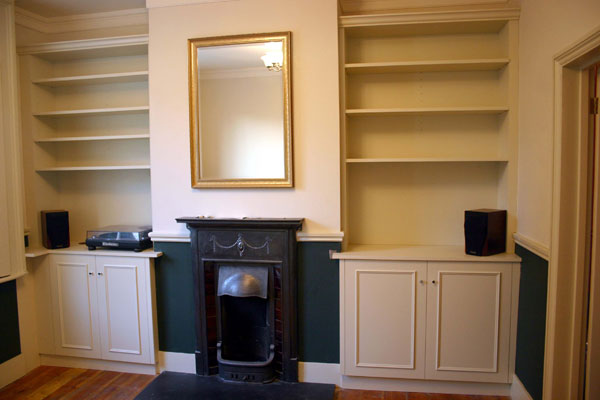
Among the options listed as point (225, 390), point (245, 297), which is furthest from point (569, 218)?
point (225, 390)

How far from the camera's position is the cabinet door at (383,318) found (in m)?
2.64

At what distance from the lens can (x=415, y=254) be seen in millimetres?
2678

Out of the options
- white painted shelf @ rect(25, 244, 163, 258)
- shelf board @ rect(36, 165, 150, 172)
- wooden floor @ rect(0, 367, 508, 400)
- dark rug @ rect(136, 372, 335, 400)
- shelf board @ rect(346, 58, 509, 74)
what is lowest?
wooden floor @ rect(0, 367, 508, 400)

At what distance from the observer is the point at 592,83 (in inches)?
74.2

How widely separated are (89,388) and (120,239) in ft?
3.46

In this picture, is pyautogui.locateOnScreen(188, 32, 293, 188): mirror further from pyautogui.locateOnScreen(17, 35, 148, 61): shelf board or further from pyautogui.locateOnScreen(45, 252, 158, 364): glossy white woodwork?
pyautogui.locateOnScreen(45, 252, 158, 364): glossy white woodwork

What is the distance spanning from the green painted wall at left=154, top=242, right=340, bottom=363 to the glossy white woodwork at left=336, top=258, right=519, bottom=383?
0.09 meters

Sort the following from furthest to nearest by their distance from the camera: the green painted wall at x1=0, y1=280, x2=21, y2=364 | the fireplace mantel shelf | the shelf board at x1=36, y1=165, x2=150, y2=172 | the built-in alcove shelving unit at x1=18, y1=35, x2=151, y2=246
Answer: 1. the built-in alcove shelving unit at x1=18, y1=35, x2=151, y2=246
2. the shelf board at x1=36, y1=165, x2=150, y2=172
3. the green painted wall at x1=0, y1=280, x2=21, y2=364
4. the fireplace mantel shelf

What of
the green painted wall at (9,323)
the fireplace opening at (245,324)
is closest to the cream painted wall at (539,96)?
the fireplace opening at (245,324)

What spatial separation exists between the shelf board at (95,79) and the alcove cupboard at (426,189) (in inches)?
62.2

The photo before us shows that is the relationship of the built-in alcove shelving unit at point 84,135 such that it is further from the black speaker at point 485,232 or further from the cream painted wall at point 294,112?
the black speaker at point 485,232

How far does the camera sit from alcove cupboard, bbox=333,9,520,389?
2598 millimetres

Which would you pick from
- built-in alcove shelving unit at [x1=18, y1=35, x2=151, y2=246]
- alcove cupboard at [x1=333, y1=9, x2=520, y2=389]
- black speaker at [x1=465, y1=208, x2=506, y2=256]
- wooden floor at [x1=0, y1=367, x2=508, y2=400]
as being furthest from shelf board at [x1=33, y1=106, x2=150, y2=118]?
black speaker at [x1=465, y1=208, x2=506, y2=256]

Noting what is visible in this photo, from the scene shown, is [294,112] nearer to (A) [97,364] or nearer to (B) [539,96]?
(B) [539,96]
